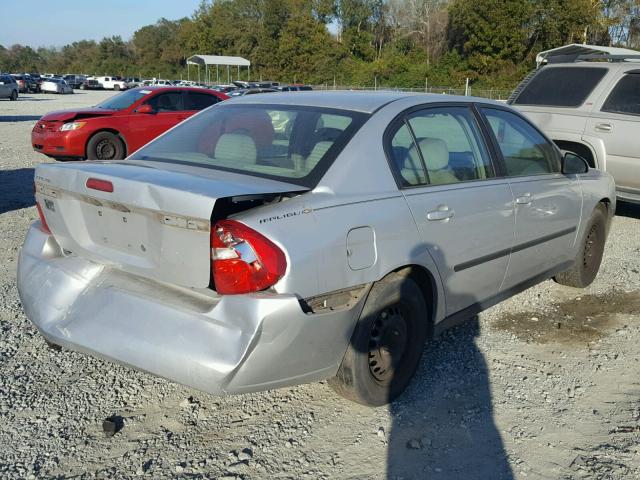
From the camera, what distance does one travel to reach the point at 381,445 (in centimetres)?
321

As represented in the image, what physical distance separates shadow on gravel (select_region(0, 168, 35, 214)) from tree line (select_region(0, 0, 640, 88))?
40.0 m

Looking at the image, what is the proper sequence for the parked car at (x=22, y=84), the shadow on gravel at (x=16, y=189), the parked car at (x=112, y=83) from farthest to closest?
the parked car at (x=112, y=83)
the parked car at (x=22, y=84)
the shadow on gravel at (x=16, y=189)

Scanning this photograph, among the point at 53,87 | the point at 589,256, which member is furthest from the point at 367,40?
the point at 589,256

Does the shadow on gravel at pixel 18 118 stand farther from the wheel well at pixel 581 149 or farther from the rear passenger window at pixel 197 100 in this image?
the wheel well at pixel 581 149

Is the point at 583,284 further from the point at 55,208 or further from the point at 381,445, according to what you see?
the point at 55,208

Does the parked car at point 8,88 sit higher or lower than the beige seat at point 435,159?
higher

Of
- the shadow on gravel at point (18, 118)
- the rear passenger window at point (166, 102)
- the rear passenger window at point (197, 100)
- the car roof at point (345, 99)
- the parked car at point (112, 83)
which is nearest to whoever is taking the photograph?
the car roof at point (345, 99)

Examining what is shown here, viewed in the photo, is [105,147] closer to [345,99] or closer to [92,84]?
[345,99]

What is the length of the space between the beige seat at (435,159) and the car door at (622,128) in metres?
4.56

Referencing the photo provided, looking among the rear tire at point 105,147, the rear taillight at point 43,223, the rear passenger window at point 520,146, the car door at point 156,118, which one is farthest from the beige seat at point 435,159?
the rear tire at point 105,147

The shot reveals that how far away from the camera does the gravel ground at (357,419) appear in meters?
3.01

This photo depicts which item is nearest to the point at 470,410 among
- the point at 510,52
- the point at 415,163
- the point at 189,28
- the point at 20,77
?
the point at 415,163

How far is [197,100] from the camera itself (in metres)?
13.2

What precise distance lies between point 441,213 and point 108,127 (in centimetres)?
950
